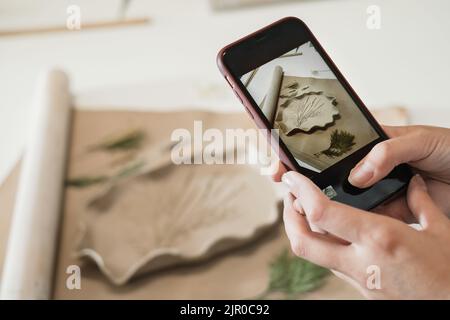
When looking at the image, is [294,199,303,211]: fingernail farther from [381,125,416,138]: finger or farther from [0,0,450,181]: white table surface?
[0,0,450,181]: white table surface

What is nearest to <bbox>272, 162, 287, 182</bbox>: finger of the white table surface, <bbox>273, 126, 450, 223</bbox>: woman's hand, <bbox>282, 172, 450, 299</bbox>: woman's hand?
<bbox>273, 126, 450, 223</bbox>: woman's hand

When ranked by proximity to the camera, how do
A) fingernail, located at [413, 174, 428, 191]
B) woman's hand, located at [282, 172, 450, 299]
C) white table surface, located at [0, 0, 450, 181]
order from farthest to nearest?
white table surface, located at [0, 0, 450, 181]
fingernail, located at [413, 174, 428, 191]
woman's hand, located at [282, 172, 450, 299]

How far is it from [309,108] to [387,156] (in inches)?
3.5

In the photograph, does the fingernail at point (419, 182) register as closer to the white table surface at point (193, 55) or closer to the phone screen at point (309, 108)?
the phone screen at point (309, 108)

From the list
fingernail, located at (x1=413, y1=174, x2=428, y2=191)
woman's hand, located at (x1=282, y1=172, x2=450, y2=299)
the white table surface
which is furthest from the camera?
the white table surface

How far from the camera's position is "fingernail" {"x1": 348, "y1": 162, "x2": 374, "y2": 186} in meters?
0.49

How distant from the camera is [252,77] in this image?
1.65 ft

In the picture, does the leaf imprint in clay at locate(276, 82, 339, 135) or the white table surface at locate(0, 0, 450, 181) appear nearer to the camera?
the leaf imprint in clay at locate(276, 82, 339, 135)

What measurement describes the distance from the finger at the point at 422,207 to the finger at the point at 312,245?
77 mm

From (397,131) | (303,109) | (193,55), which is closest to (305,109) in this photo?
(303,109)

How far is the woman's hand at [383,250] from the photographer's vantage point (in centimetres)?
40

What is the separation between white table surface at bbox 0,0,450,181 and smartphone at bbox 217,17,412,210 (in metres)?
0.34

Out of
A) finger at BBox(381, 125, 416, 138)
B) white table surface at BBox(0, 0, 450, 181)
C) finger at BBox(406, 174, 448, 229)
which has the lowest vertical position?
finger at BBox(406, 174, 448, 229)

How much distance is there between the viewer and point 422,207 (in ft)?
1.50
